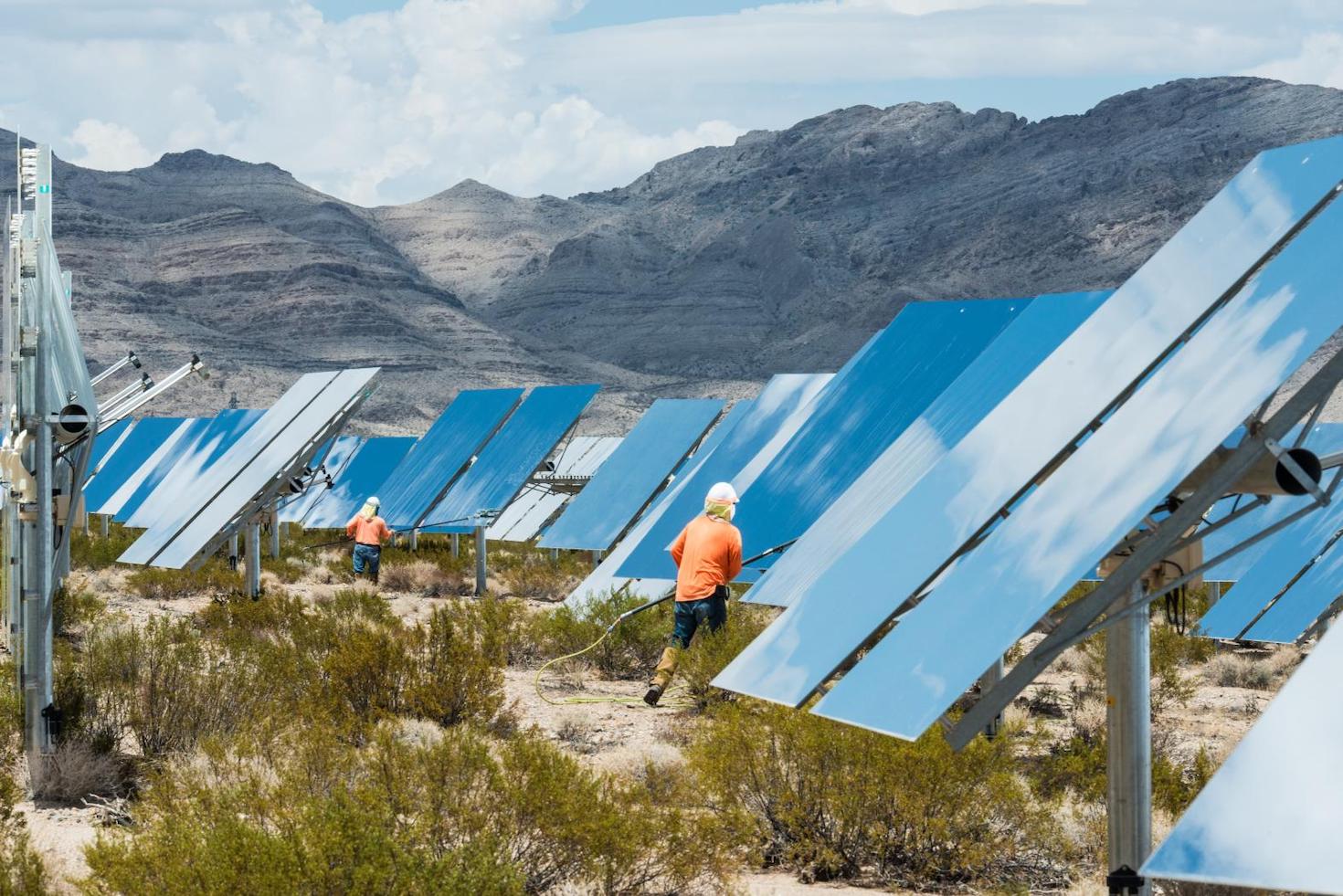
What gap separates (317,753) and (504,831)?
1.21 metres

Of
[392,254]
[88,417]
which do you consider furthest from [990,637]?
[392,254]

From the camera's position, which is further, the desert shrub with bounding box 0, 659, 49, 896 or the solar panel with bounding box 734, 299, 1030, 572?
the solar panel with bounding box 734, 299, 1030, 572

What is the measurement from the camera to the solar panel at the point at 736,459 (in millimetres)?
12266

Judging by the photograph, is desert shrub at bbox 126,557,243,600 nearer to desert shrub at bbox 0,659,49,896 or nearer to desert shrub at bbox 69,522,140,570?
desert shrub at bbox 69,522,140,570

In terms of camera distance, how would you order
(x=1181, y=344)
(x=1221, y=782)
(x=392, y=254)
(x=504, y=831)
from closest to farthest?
(x=1221, y=782) → (x=1181, y=344) → (x=504, y=831) → (x=392, y=254)

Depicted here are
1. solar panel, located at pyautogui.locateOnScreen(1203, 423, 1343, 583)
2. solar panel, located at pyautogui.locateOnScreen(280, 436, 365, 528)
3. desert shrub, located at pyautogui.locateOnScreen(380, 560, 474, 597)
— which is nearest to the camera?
solar panel, located at pyautogui.locateOnScreen(1203, 423, 1343, 583)

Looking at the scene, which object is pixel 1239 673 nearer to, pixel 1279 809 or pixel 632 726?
pixel 632 726

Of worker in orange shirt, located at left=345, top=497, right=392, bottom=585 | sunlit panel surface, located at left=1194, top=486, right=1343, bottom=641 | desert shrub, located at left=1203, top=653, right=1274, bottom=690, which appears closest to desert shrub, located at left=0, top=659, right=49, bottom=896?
sunlit panel surface, located at left=1194, top=486, right=1343, bottom=641

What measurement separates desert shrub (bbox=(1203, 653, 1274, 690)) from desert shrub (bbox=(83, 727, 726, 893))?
26.9 ft

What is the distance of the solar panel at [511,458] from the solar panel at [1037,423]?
1358cm

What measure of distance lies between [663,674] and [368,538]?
13027 mm

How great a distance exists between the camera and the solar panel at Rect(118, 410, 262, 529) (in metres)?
22.2

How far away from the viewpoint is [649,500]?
15.7m

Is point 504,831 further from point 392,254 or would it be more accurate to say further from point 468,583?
point 392,254
